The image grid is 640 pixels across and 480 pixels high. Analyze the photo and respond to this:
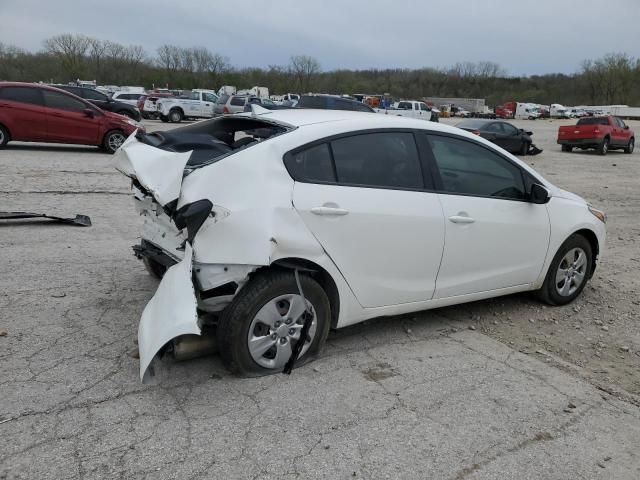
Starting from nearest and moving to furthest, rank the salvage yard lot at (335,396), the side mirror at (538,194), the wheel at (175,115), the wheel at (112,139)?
the salvage yard lot at (335,396) → the side mirror at (538,194) → the wheel at (112,139) → the wheel at (175,115)

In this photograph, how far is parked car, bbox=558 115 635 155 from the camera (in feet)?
79.3

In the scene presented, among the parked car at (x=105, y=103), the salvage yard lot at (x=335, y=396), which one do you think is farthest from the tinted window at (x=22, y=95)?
the parked car at (x=105, y=103)

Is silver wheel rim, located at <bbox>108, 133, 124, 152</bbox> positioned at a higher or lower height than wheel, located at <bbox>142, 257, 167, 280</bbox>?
higher

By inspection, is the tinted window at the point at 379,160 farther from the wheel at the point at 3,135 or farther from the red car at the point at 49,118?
the wheel at the point at 3,135

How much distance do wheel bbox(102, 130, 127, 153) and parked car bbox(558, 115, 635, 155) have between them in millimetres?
19651

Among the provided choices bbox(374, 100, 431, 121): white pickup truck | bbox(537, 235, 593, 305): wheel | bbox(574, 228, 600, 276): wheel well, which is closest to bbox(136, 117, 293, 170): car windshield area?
bbox(537, 235, 593, 305): wheel

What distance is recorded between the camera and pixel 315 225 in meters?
3.40

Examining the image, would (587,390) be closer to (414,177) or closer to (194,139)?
(414,177)

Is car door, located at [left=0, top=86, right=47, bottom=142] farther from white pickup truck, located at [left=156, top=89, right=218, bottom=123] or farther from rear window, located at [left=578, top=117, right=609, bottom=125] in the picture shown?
rear window, located at [left=578, top=117, right=609, bottom=125]

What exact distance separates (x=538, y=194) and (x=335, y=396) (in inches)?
99.4

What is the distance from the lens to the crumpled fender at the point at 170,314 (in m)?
2.89

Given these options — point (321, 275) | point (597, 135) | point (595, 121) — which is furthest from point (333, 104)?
point (321, 275)

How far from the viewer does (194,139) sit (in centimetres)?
401

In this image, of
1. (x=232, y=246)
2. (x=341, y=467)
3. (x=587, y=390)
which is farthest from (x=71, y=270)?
(x=587, y=390)
